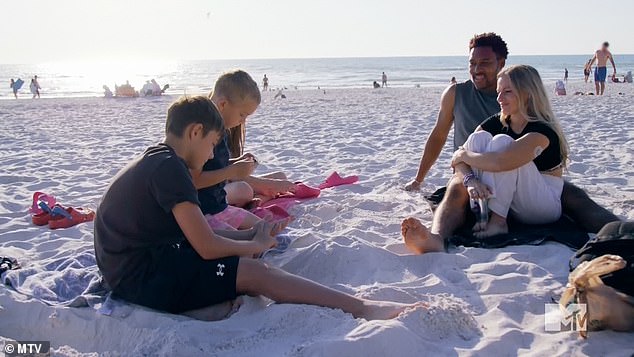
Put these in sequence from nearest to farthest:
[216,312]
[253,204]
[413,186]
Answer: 1. [216,312]
2. [253,204]
3. [413,186]

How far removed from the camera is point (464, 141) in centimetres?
436

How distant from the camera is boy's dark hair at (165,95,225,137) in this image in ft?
7.89

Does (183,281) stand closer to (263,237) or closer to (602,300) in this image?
(263,237)

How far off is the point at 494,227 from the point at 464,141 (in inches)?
47.9

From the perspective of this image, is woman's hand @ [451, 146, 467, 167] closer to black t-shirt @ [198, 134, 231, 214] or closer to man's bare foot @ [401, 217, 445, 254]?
man's bare foot @ [401, 217, 445, 254]

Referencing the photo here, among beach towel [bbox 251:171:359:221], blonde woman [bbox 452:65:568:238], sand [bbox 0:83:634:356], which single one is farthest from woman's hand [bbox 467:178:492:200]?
beach towel [bbox 251:171:359:221]

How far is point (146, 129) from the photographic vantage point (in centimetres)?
1007

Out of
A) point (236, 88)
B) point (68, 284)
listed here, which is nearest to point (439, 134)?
point (236, 88)

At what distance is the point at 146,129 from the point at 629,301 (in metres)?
9.16

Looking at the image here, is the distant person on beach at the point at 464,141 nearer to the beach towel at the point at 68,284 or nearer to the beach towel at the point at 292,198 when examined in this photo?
the beach towel at the point at 292,198

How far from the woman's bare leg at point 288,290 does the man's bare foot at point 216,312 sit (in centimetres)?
10

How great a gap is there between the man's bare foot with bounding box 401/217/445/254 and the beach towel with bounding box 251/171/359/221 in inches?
36.1

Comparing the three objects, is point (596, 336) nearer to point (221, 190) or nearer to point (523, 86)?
point (523, 86)

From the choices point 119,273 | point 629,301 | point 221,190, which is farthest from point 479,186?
point 119,273
